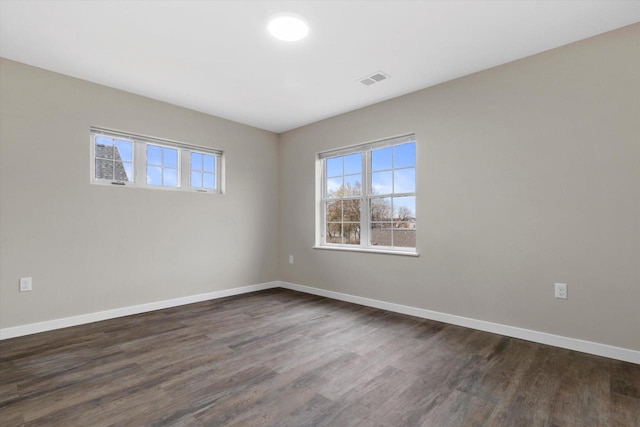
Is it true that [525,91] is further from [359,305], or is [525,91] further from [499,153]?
[359,305]

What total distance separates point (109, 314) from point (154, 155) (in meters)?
1.94

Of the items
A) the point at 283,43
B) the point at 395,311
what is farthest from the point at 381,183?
the point at 283,43

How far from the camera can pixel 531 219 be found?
281 cm

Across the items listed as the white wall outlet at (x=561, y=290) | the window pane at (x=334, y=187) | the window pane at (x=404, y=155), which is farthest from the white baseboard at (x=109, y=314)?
the white wall outlet at (x=561, y=290)

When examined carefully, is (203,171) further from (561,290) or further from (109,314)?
(561,290)

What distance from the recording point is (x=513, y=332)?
9.39 feet

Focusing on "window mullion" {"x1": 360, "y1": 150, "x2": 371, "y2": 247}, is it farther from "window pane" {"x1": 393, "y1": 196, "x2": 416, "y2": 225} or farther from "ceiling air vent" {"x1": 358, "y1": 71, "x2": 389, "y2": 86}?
"ceiling air vent" {"x1": 358, "y1": 71, "x2": 389, "y2": 86}

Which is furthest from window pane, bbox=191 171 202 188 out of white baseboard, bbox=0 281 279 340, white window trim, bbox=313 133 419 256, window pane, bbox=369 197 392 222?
window pane, bbox=369 197 392 222

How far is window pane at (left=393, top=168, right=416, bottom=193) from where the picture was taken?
3721mm

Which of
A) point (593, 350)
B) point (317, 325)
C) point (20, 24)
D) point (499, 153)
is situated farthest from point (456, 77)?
point (20, 24)

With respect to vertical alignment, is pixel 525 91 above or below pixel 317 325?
above

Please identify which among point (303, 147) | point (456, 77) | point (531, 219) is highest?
point (456, 77)

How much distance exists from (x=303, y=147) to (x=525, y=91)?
3.00 meters

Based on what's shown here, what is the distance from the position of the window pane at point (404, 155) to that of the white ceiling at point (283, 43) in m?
0.65
